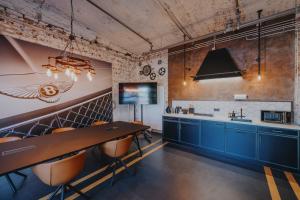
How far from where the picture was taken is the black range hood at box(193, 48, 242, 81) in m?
3.45

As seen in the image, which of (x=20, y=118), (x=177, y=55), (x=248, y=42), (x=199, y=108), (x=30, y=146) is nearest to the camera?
(x=30, y=146)

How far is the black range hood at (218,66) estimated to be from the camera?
345cm

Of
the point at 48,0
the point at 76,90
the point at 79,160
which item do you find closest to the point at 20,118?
the point at 76,90

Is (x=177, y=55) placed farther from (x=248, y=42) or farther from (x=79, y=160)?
(x=79, y=160)

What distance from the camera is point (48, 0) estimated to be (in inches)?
110

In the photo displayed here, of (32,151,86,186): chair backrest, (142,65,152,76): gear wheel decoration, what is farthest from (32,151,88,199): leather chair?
(142,65,152,76): gear wheel decoration

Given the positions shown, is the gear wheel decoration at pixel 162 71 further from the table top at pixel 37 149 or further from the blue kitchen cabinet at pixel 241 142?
the table top at pixel 37 149

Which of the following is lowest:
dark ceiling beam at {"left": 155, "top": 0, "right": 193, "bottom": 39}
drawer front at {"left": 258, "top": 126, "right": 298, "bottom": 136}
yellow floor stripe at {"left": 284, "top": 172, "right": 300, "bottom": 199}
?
yellow floor stripe at {"left": 284, "top": 172, "right": 300, "bottom": 199}

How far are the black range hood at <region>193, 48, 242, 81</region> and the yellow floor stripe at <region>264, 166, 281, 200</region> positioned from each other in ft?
7.07

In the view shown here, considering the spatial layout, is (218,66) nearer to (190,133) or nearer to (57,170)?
(190,133)

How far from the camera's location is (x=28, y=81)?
3104 mm

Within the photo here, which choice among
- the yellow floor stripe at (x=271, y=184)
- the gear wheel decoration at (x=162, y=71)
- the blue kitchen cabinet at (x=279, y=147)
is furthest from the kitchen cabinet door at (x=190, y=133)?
the gear wheel decoration at (x=162, y=71)

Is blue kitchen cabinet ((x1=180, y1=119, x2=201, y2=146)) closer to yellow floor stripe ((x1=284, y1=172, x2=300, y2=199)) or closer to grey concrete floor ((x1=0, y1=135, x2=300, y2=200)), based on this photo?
grey concrete floor ((x1=0, y1=135, x2=300, y2=200))

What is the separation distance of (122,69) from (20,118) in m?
3.49
